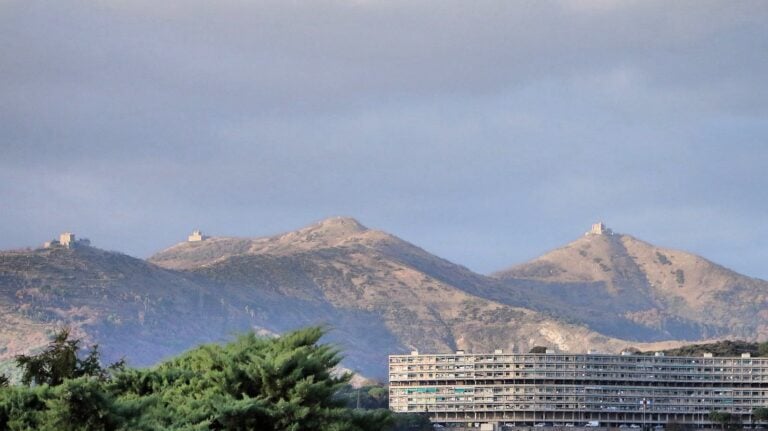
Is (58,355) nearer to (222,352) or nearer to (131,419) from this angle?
(222,352)

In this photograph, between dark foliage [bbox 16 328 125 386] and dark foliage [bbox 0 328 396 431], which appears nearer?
dark foliage [bbox 0 328 396 431]

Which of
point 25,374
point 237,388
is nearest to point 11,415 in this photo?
point 237,388

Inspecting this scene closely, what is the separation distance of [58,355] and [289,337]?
23.5 m

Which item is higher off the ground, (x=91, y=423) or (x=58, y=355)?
(x=58, y=355)

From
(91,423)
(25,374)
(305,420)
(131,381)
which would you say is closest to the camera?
(91,423)

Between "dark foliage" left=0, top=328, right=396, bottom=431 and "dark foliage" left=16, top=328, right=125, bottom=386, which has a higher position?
"dark foliage" left=16, top=328, right=125, bottom=386

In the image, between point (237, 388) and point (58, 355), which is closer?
point (237, 388)

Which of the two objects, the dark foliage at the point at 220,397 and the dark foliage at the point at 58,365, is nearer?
the dark foliage at the point at 220,397

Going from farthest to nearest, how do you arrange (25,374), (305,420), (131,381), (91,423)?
(25,374) < (131,381) < (305,420) < (91,423)

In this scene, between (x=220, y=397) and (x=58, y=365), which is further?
(x=58, y=365)

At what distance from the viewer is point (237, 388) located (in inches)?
2997

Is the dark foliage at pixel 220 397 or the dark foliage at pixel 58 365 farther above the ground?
the dark foliage at pixel 58 365

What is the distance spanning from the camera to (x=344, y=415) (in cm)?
7700

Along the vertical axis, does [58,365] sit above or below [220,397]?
above
